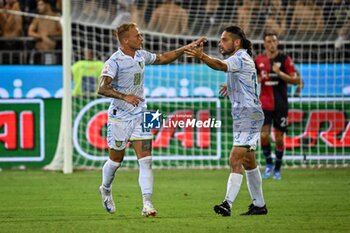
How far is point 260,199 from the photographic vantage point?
34.9ft

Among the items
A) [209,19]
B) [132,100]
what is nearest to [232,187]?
[132,100]

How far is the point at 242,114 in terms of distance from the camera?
1052cm

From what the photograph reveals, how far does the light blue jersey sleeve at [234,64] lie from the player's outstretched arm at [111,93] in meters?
1.03

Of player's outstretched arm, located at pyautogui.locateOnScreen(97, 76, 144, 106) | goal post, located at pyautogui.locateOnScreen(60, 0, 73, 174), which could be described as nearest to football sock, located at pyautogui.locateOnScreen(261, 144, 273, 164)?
goal post, located at pyautogui.locateOnScreen(60, 0, 73, 174)

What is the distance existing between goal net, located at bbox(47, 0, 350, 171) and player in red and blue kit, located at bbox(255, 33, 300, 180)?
1.96 metres

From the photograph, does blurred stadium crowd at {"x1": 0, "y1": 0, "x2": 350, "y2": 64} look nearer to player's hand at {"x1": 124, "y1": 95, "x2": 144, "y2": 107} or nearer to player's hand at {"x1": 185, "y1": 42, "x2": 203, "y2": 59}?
player's hand at {"x1": 124, "y1": 95, "x2": 144, "y2": 107}

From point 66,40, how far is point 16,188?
336cm

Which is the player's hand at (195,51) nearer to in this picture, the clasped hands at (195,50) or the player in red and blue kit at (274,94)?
Result: the clasped hands at (195,50)

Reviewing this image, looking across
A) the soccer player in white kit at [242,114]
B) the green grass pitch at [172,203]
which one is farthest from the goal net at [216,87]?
the soccer player in white kit at [242,114]

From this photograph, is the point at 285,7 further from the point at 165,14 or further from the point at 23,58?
the point at 23,58

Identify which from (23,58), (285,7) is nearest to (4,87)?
(23,58)

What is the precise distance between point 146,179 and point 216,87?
779 cm

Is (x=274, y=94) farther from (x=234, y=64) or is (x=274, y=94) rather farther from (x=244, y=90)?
→ (x=234, y=64)

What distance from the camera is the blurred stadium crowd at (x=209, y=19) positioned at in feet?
59.3
